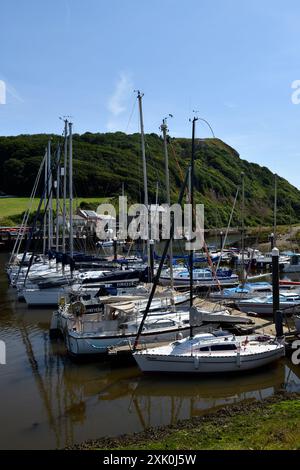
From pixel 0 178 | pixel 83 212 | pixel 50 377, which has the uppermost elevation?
pixel 0 178

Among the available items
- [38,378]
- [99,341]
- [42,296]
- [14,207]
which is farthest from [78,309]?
[14,207]

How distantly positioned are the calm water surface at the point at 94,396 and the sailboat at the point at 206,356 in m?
0.50

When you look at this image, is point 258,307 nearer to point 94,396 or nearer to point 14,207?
point 94,396

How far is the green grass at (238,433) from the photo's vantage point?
12.5 meters

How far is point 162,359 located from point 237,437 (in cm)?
758

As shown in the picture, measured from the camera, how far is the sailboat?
20562 mm

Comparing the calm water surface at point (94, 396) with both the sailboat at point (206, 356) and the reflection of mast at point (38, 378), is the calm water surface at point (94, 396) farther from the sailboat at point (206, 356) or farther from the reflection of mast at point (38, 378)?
the sailboat at point (206, 356)

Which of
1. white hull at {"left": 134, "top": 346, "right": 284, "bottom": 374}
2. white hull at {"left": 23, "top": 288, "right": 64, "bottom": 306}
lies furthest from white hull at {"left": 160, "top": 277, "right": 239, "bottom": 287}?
white hull at {"left": 134, "top": 346, "right": 284, "bottom": 374}

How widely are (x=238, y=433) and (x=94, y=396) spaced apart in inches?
300

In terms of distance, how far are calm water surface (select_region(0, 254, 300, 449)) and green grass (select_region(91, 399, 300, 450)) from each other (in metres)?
1.72

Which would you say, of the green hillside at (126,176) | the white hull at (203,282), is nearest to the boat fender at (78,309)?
the white hull at (203,282)

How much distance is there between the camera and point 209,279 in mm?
45219
